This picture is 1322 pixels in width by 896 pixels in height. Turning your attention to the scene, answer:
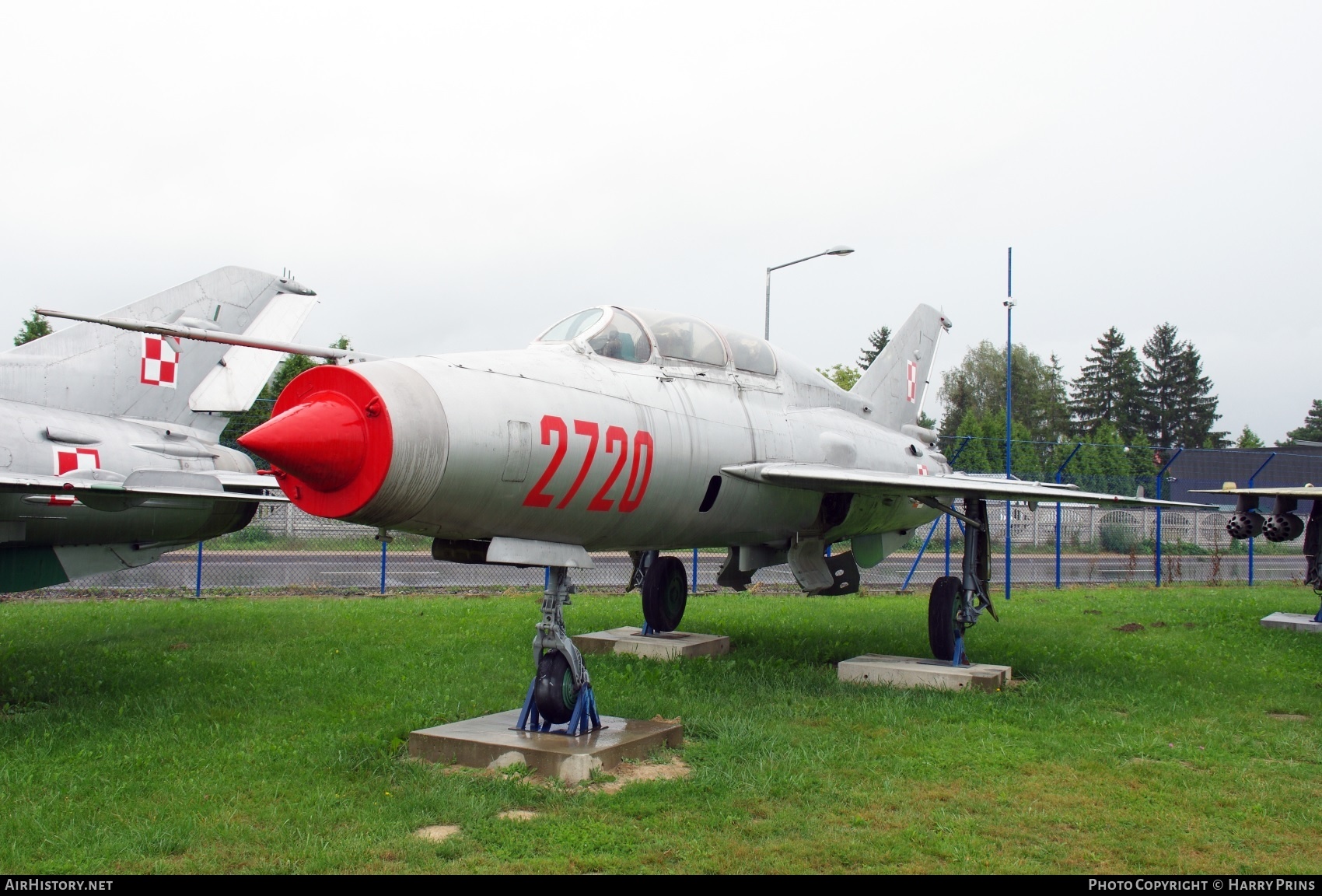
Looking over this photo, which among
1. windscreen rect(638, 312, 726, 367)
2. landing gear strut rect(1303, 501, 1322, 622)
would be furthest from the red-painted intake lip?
landing gear strut rect(1303, 501, 1322, 622)

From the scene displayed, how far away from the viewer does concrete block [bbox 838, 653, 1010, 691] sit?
8.55m

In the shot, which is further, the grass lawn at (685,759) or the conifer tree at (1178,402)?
the conifer tree at (1178,402)

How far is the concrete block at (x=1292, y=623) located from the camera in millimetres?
12938

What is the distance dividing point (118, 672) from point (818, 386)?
7.08 m

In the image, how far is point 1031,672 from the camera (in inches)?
369

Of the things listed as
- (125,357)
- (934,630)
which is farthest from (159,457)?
(934,630)

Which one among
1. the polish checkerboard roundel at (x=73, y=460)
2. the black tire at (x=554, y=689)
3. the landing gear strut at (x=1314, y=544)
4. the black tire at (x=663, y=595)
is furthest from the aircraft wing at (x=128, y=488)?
the landing gear strut at (x=1314, y=544)

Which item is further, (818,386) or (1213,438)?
(1213,438)

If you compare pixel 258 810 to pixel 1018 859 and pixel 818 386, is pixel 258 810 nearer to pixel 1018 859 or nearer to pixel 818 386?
pixel 1018 859

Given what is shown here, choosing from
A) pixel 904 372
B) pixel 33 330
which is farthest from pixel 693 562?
pixel 33 330

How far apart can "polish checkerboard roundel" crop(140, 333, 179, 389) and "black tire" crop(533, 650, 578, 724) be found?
20.9 ft

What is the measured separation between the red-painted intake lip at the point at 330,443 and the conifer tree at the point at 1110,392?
76.9m

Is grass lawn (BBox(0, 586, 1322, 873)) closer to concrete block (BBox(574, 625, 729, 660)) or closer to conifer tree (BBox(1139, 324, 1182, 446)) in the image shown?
concrete block (BBox(574, 625, 729, 660))

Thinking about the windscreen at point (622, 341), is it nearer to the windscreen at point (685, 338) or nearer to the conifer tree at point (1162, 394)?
the windscreen at point (685, 338)
